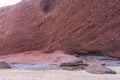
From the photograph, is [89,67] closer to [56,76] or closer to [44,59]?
[56,76]

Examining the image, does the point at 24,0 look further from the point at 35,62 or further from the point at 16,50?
the point at 35,62

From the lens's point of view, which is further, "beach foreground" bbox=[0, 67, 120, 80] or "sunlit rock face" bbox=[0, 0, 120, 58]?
"sunlit rock face" bbox=[0, 0, 120, 58]

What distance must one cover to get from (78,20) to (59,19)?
1047 millimetres

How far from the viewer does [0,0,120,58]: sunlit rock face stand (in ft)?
43.7

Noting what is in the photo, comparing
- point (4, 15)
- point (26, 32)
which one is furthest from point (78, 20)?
point (4, 15)

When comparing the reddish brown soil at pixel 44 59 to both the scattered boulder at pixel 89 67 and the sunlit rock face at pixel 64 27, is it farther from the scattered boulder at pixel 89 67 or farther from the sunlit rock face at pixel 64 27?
the sunlit rock face at pixel 64 27

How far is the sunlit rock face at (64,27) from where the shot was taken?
13312 mm

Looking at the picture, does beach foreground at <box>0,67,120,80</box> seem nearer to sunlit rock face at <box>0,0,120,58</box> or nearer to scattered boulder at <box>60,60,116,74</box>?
scattered boulder at <box>60,60,116,74</box>

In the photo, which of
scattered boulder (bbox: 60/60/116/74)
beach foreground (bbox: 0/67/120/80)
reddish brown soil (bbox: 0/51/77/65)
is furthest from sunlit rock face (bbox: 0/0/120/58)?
beach foreground (bbox: 0/67/120/80)

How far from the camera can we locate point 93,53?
44.6 feet

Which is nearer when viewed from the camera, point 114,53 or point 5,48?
point 114,53

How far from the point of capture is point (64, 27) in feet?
46.2

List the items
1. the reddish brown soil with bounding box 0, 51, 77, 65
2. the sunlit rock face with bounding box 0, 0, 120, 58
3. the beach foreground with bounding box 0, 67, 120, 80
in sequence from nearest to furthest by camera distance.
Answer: the beach foreground with bounding box 0, 67, 120, 80 → the reddish brown soil with bounding box 0, 51, 77, 65 → the sunlit rock face with bounding box 0, 0, 120, 58

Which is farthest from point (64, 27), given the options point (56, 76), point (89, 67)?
point (56, 76)
